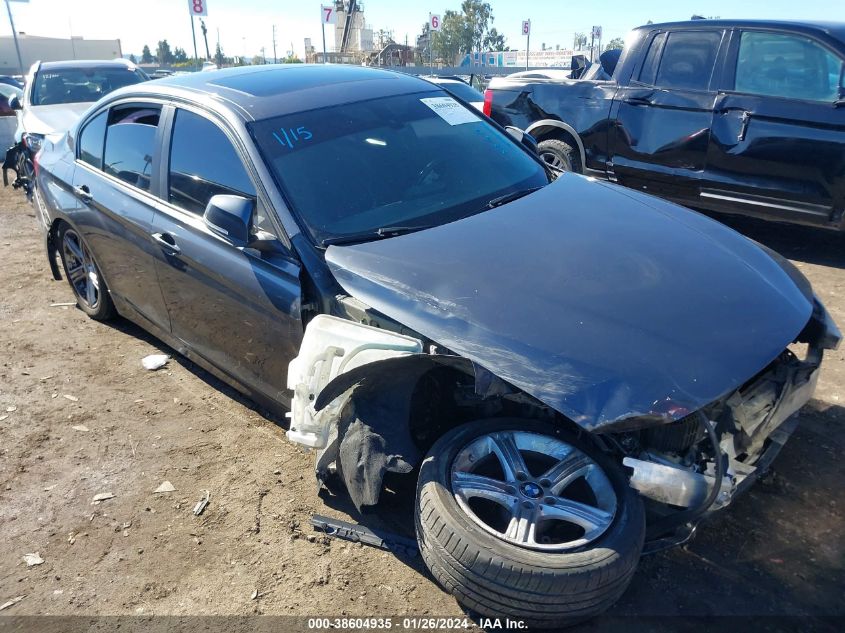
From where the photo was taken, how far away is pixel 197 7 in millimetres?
24750

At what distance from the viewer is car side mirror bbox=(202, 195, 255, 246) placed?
9.25 ft

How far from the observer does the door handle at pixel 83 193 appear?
13.9ft

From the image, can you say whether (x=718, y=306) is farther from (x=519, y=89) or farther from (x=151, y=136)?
(x=519, y=89)

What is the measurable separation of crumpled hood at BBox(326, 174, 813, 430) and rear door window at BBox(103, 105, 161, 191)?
1.62 meters

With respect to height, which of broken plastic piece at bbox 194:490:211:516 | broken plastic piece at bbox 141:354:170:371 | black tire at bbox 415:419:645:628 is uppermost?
black tire at bbox 415:419:645:628

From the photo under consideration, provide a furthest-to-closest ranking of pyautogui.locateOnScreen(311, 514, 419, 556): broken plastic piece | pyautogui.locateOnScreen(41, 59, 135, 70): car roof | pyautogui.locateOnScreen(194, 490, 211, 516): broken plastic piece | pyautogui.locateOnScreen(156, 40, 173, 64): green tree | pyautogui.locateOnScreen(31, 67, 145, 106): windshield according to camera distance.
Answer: pyautogui.locateOnScreen(156, 40, 173, 64): green tree
pyautogui.locateOnScreen(41, 59, 135, 70): car roof
pyautogui.locateOnScreen(31, 67, 145, 106): windshield
pyautogui.locateOnScreen(194, 490, 211, 516): broken plastic piece
pyautogui.locateOnScreen(311, 514, 419, 556): broken plastic piece

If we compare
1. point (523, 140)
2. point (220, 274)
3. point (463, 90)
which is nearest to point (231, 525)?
point (220, 274)

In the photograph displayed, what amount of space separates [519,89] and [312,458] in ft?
17.7

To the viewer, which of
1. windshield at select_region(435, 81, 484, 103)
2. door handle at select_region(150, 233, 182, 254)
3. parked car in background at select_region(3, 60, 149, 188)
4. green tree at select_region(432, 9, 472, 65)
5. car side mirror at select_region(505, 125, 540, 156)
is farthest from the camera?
green tree at select_region(432, 9, 472, 65)

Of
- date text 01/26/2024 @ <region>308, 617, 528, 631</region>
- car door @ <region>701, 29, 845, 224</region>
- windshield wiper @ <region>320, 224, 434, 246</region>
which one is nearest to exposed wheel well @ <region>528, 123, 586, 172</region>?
car door @ <region>701, 29, 845, 224</region>

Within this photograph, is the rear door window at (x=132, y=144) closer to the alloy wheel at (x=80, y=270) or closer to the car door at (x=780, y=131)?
the alloy wheel at (x=80, y=270)

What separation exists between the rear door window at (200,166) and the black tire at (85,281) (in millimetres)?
1432

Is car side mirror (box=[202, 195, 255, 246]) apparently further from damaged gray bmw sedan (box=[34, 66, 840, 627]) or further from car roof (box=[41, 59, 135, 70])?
car roof (box=[41, 59, 135, 70])

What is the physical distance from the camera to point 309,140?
3178 mm
